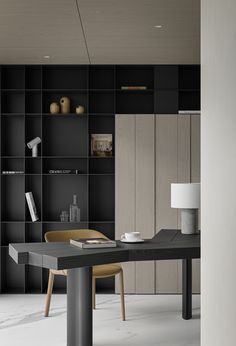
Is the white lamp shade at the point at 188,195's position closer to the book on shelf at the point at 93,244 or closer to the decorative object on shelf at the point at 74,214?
the book on shelf at the point at 93,244

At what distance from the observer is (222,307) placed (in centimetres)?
172

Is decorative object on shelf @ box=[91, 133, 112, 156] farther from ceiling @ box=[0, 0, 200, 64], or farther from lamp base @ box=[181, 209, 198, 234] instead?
lamp base @ box=[181, 209, 198, 234]

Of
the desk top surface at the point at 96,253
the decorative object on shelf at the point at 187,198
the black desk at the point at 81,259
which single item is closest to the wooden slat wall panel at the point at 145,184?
the decorative object on shelf at the point at 187,198

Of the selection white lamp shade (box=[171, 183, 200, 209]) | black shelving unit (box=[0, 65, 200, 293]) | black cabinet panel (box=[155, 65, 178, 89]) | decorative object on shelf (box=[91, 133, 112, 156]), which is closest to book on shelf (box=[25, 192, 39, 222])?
black shelving unit (box=[0, 65, 200, 293])

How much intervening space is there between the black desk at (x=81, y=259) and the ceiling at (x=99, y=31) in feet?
5.63

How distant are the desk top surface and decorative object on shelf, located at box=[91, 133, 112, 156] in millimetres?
2124

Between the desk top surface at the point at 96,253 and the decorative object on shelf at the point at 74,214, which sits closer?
the desk top surface at the point at 96,253

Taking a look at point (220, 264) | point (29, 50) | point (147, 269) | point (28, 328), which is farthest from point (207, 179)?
point (147, 269)

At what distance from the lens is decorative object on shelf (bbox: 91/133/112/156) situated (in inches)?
257

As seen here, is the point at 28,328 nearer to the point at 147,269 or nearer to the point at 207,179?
the point at 147,269

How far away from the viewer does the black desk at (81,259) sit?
371 cm

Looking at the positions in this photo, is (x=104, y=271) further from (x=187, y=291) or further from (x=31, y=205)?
(x=31, y=205)

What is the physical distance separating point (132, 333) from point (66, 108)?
2.77 m

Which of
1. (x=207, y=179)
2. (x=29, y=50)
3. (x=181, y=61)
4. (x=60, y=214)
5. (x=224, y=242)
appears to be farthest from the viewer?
(x=60, y=214)
